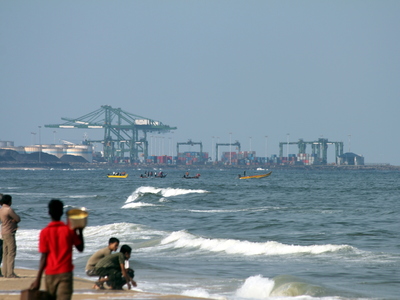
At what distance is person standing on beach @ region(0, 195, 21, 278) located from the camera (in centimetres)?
976

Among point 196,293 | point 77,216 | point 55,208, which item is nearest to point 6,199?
point 196,293

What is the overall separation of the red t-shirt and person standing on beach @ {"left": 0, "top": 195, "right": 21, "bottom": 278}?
3.70 metres

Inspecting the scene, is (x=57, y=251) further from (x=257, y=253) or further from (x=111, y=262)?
(x=257, y=253)

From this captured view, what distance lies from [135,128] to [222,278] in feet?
613

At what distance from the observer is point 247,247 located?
17672mm

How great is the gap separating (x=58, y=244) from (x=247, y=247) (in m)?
11.9

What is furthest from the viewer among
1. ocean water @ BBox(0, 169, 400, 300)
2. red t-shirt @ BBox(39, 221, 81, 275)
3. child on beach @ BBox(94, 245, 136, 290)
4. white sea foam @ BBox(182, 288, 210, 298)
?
ocean water @ BBox(0, 169, 400, 300)

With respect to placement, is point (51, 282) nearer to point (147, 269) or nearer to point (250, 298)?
point (250, 298)

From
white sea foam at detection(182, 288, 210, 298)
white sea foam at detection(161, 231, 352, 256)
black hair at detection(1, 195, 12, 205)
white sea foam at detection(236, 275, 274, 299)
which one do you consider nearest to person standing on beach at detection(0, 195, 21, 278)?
black hair at detection(1, 195, 12, 205)

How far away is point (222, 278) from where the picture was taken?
12.8 m

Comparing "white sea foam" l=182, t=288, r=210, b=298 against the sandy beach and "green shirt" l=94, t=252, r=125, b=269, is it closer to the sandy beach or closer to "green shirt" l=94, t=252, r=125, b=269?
the sandy beach

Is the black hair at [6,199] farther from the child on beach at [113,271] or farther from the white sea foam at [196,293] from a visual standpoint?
the white sea foam at [196,293]

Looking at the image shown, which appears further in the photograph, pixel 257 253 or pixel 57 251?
pixel 257 253

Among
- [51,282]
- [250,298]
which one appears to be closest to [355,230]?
[250,298]
